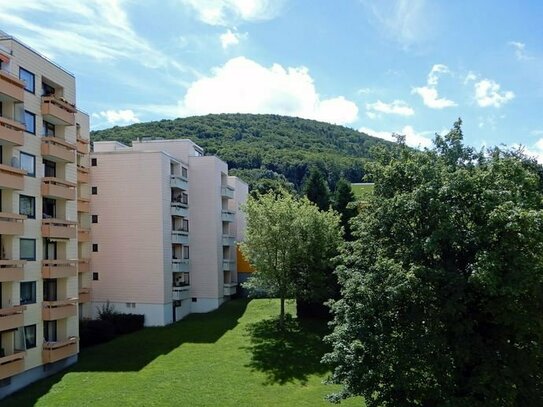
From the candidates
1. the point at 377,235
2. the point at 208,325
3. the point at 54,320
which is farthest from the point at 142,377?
the point at 377,235

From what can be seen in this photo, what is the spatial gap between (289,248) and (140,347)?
12.3 metres

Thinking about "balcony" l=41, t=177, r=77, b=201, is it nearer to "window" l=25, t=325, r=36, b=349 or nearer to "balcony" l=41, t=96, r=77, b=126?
"balcony" l=41, t=96, r=77, b=126

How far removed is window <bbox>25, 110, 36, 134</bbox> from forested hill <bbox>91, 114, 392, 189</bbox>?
186 ft

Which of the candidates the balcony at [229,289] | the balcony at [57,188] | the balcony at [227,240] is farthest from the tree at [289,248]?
A: the balcony at [57,188]

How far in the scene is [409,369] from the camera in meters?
17.1

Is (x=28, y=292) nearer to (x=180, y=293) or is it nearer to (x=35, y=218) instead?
(x=35, y=218)

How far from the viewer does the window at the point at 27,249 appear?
25.6 metres

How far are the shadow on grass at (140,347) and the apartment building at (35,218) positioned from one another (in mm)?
959

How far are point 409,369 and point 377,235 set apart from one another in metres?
5.30

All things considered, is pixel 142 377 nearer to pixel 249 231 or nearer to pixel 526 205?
pixel 249 231

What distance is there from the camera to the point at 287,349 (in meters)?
32.1

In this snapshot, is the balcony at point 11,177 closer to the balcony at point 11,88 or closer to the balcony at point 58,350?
the balcony at point 11,88

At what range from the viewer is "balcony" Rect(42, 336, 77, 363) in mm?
26625

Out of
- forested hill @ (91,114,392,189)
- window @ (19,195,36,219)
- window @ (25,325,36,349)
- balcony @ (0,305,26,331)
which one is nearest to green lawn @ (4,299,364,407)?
window @ (25,325,36,349)
